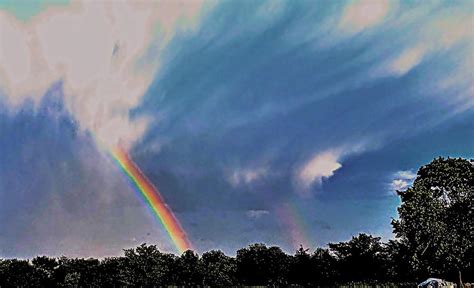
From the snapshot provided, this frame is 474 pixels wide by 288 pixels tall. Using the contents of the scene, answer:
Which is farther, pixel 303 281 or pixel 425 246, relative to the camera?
pixel 303 281

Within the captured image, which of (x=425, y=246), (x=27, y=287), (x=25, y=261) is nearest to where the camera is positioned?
(x=425, y=246)

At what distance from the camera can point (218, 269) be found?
→ 351ft

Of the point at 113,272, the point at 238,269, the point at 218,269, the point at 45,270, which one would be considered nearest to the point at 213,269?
the point at 218,269

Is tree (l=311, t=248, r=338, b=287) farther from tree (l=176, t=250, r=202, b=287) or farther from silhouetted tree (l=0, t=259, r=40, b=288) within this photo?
silhouetted tree (l=0, t=259, r=40, b=288)

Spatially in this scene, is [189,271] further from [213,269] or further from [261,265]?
[261,265]

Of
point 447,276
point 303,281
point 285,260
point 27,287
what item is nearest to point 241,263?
point 285,260

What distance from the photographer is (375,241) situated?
10156 centimetres

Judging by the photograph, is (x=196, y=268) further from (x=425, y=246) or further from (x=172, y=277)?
(x=425, y=246)

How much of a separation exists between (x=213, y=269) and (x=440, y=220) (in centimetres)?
6263

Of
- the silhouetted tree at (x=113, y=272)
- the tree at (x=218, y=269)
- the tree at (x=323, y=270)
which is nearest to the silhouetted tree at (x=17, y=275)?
the silhouetted tree at (x=113, y=272)

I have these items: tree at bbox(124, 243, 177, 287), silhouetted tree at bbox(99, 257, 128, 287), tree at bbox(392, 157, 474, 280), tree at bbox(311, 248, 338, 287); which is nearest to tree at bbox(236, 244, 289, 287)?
tree at bbox(311, 248, 338, 287)

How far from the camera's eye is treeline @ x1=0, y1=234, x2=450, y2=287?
325 feet

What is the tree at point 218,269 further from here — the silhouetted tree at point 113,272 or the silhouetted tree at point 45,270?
the silhouetted tree at point 45,270

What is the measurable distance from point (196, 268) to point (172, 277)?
522 cm
